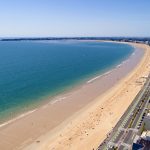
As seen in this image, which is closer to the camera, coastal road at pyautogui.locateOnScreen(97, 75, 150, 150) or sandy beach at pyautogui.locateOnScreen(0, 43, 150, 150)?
coastal road at pyautogui.locateOnScreen(97, 75, 150, 150)

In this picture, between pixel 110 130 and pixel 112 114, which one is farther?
pixel 112 114

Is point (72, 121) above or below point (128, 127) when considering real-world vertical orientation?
below

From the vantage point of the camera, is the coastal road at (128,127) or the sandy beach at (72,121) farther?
the sandy beach at (72,121)

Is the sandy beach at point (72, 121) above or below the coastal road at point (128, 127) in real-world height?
below

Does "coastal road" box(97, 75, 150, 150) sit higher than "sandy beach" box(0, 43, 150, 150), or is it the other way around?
"coastal road" box(97, 75, 150, 150)

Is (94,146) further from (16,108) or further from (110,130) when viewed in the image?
(16,108)

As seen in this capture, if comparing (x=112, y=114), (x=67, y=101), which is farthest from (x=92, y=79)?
(x=112, y=114)

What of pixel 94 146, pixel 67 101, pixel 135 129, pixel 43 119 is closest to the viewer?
pixel 94 146

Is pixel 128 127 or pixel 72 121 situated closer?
pixel 128 127
